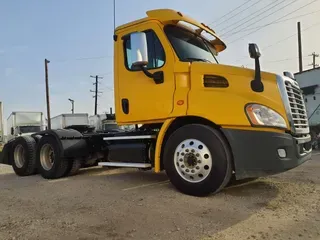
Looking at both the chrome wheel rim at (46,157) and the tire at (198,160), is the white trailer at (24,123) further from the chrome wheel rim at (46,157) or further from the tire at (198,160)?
the tire at (198,160)

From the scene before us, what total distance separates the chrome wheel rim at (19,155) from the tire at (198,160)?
482 cm

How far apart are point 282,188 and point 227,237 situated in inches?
98.3

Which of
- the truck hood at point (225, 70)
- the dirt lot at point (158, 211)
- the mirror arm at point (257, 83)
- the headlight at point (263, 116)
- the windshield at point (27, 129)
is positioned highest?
the truck hood at point (225, 70)

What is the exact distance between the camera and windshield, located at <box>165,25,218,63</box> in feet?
18.4

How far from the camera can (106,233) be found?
3.63 m

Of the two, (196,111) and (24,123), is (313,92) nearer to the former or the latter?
(196,111)

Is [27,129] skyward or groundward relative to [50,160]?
skyward

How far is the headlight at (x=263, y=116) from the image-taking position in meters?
4.69

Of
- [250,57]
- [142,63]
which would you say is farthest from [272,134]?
[142,63]

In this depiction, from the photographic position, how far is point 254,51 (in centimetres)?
480

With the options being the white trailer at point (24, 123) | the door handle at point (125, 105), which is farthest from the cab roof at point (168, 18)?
the white trailer at point (24, 123)

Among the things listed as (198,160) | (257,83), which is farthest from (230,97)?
(198,160)

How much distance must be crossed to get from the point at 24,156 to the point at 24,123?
24341 mm

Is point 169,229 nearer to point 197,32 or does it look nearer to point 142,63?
point 142,63
